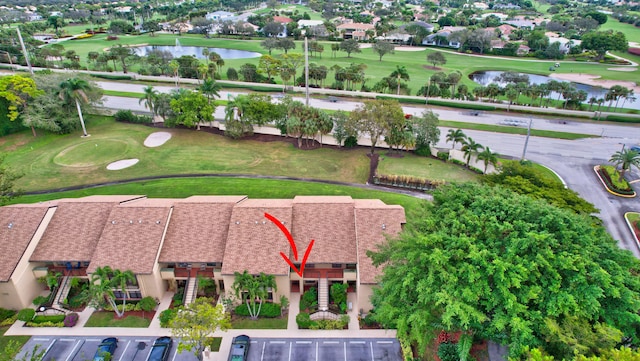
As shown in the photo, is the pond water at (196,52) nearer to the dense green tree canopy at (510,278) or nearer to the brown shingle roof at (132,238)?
the brown shingle roof at (132,238)

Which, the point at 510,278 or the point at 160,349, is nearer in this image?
the point at 510,278

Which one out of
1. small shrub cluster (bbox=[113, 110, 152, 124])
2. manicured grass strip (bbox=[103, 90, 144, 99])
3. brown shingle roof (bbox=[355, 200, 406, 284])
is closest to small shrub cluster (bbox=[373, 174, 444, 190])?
brown shingle roof (bbox=[355, 200, 406, 284])

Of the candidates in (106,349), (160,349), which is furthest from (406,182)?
(106,349)

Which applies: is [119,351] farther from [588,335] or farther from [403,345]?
[588,335]

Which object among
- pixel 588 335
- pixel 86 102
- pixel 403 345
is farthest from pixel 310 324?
pixel 86 102

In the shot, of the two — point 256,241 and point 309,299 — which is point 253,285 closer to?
point 256,241

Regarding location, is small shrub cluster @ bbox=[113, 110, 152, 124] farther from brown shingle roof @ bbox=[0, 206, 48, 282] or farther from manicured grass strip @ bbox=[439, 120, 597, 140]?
manicured grass strip @ bbox=[439, 120, 597, 140]
